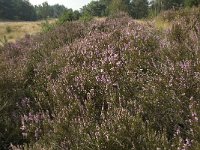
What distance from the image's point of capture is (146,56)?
5.16 meters

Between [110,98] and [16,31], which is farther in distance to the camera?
[16,31]

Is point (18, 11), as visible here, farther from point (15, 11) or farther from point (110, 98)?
point (110, 98)

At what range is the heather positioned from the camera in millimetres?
3322

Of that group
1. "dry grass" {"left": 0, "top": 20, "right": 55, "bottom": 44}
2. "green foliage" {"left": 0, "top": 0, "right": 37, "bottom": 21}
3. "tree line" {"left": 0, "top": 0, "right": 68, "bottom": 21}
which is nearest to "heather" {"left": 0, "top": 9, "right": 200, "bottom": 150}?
"dry grass" {"left": 0, "top": 20, "right": 55, "bottom": 44}

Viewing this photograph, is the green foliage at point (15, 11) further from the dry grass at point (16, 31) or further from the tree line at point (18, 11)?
the dry grass at point (16, 31)

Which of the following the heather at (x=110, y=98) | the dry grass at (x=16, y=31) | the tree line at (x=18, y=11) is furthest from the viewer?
the tree line at (x=18, y=11)

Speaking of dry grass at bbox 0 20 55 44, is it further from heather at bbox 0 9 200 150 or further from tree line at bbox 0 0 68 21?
tree line at bbox 0 0 68 21

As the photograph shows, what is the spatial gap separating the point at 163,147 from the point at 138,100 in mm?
1108

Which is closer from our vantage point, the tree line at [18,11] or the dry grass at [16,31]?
the dry grass at [16,31]

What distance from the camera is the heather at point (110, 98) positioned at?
10.9 ft

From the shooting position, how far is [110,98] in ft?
13.1

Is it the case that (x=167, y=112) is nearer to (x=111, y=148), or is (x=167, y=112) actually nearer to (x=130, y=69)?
(x=111, y=148)


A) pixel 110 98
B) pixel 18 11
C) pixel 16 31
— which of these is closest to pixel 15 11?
pixel 18 11

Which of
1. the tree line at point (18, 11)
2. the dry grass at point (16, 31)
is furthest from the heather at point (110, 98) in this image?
the tree line at point (18, 11)
